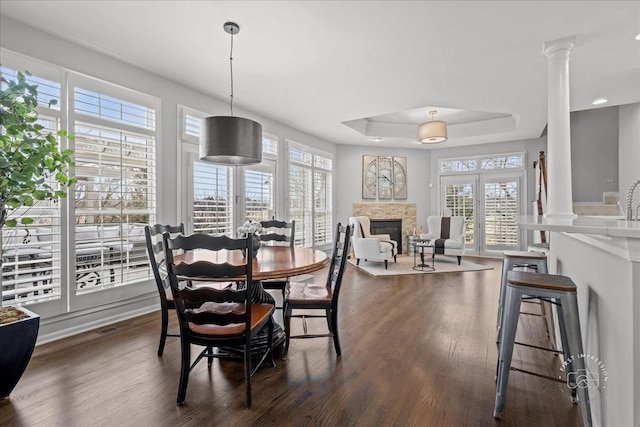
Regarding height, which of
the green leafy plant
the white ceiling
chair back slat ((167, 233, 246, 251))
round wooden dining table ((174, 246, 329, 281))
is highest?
the white ceiling

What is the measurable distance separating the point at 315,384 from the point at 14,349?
1.83 meters

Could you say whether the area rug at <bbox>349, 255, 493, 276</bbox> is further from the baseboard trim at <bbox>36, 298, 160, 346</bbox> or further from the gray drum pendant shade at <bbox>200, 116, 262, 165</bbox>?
the gray drum pendant shade at <bbox>200, 116, 262, 165</bbox>

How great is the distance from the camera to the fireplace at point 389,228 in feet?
25.6

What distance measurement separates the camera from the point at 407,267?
243 inches

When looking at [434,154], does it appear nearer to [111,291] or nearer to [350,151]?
[350,151]

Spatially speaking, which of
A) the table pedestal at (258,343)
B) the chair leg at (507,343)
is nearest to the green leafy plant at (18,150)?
the table pedestal at (258,343)

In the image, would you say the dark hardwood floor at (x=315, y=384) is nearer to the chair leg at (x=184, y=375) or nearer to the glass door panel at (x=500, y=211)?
the chair leg at (x=184, y=375)

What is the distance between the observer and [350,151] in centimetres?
788

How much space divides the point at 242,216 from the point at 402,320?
271 centimetres

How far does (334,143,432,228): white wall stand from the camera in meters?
7.81

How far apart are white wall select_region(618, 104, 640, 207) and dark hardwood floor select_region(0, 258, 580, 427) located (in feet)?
12.5

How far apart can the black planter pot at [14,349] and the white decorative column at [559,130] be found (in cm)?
415

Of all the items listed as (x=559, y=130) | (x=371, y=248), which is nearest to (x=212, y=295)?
(x=559, y=130)

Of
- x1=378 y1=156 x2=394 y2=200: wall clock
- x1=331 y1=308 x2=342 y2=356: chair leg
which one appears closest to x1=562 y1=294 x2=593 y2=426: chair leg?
x1=331 y1=308 x2=342 y2=356: chair leg
